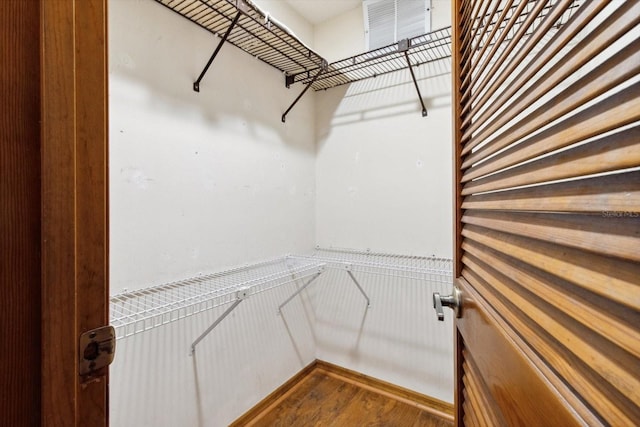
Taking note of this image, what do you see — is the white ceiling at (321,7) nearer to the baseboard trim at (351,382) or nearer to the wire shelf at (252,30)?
the wire shelf at (252,30)

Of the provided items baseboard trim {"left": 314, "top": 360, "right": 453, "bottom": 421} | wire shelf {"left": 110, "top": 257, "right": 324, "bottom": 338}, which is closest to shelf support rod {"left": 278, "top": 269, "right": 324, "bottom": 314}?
wire shelf {"left": 110, "top": 257, "right": 324, "bottom": 338}

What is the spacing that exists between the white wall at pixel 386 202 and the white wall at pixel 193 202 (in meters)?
0.29

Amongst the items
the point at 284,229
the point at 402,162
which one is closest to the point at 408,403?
the point at 284,229

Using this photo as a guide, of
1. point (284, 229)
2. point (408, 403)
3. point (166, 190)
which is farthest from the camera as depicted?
point (284, 229)

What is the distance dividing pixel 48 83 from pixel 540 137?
640 mm

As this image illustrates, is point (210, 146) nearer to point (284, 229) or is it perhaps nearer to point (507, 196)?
point (284, 229)

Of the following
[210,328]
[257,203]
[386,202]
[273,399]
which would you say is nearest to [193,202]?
[257,203]

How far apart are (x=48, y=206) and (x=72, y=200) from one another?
26mm

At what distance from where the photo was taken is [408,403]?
1589 millimetres

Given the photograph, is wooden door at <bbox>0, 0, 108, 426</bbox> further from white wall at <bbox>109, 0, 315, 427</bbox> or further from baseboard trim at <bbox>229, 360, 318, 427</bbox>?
baseboard trim at <bbox>229, 360, 318, 427</bbox>

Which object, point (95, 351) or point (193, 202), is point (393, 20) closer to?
point (193, 202)

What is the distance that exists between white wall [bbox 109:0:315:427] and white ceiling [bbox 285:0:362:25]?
502 millimetres

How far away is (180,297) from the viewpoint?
108 cm

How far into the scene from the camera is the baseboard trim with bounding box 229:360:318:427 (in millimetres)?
1421
